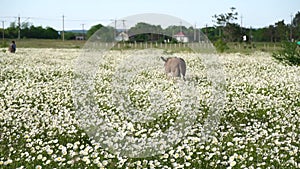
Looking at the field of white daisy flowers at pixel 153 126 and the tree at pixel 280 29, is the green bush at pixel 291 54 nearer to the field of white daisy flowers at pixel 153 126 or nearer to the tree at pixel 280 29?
the field of white daisy flowers at pixel 153 126

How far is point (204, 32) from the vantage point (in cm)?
3338

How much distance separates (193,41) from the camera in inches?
321

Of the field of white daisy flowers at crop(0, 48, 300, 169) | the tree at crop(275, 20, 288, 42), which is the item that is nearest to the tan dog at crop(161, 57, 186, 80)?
the field of white daisy flowers at crop(0, 48, 300, 169)

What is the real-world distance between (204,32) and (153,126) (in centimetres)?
2747

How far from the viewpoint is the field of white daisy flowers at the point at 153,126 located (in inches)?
192

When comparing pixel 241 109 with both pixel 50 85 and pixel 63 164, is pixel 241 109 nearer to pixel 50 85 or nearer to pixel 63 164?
pixel 63 164

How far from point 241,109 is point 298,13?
6774 cm

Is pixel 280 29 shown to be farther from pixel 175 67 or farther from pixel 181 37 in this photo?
pixel 181 37

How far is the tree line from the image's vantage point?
22.8ft

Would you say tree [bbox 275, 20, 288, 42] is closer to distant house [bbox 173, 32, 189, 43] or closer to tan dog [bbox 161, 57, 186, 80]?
tan dog [bbox 161, 57, 186, 80]

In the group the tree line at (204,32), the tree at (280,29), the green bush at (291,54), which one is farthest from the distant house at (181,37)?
the tree at (280,29)

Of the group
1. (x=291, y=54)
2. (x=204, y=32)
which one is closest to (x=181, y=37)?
(x=291, y=54)

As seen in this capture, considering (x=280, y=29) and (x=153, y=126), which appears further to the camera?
(x=280, y=29)

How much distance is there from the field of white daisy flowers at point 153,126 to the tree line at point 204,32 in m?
1.42
